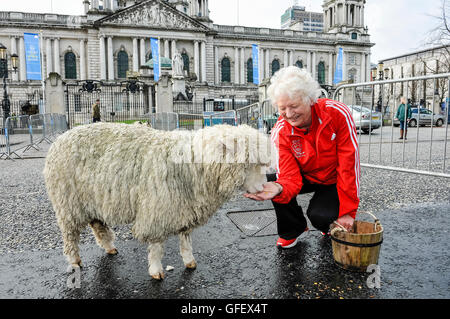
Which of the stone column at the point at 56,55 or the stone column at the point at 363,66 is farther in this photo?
the stone column at the point at 363,66

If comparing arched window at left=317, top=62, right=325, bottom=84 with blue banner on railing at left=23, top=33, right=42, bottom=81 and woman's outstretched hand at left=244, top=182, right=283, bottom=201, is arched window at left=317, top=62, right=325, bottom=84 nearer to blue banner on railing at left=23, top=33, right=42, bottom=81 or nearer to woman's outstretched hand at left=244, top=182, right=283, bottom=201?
blue banner on railing at left=23, top=33, right=42, bottom=81

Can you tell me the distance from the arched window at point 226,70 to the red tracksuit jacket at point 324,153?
1991 inches

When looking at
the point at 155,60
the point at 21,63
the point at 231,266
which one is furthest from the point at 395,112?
the point at 21,63

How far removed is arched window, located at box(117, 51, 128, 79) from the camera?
45266 millimetres

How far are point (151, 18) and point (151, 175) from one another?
157 ft

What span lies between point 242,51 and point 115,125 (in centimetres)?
5204

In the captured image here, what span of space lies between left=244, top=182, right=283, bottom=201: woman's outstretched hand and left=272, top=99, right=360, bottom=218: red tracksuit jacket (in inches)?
4.2

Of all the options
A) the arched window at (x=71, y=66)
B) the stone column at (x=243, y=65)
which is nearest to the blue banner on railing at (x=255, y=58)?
the stone column at (x=243, y=65)

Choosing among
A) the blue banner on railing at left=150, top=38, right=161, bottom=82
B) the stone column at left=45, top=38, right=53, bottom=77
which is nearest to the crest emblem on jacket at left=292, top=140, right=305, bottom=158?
the blue banner on railing at left=150, top=38, right=161, bottom=82

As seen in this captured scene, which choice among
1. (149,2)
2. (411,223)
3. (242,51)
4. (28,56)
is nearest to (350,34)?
(242,51)

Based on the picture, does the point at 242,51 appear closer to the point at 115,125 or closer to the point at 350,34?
the point at 350,34

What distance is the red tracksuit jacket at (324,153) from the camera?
8.30ft

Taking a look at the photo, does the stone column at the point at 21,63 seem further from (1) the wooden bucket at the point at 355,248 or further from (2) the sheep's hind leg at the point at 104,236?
(1) the wooden bucket at the point at 355,248

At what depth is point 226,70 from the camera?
51750 mm
